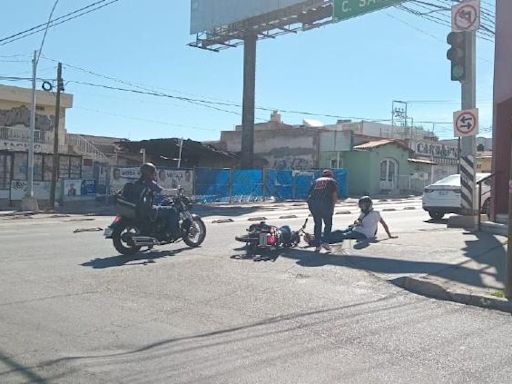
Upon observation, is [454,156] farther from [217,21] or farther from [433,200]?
[433,200]

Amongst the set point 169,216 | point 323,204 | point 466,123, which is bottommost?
point 169,216

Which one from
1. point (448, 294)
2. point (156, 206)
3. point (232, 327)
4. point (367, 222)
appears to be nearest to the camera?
point (232, 327)

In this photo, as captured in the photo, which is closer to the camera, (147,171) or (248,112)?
(147,171)

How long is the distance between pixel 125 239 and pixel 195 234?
1.64 metres

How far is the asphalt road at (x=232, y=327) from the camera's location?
5.05 meters

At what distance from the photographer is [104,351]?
5.53m

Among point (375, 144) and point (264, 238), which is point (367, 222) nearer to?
point (264, 238)

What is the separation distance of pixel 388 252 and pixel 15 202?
24796mm

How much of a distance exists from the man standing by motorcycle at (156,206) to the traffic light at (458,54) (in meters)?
6.69

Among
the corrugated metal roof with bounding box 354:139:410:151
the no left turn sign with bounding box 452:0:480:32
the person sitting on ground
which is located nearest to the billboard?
the corrugated metal roof with bounding box 354:139:410:151

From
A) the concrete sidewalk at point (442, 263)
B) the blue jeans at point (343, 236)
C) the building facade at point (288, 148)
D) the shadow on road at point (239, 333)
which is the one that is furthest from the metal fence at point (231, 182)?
the shadow on road at point (239, 333)

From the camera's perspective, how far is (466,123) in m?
14.1

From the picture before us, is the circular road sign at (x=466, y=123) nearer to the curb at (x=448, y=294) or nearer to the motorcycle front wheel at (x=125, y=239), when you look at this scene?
the curb at (x=448, y=294)

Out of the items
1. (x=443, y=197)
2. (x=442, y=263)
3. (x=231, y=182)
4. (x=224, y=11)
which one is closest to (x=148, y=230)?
(x=442, y=263)
